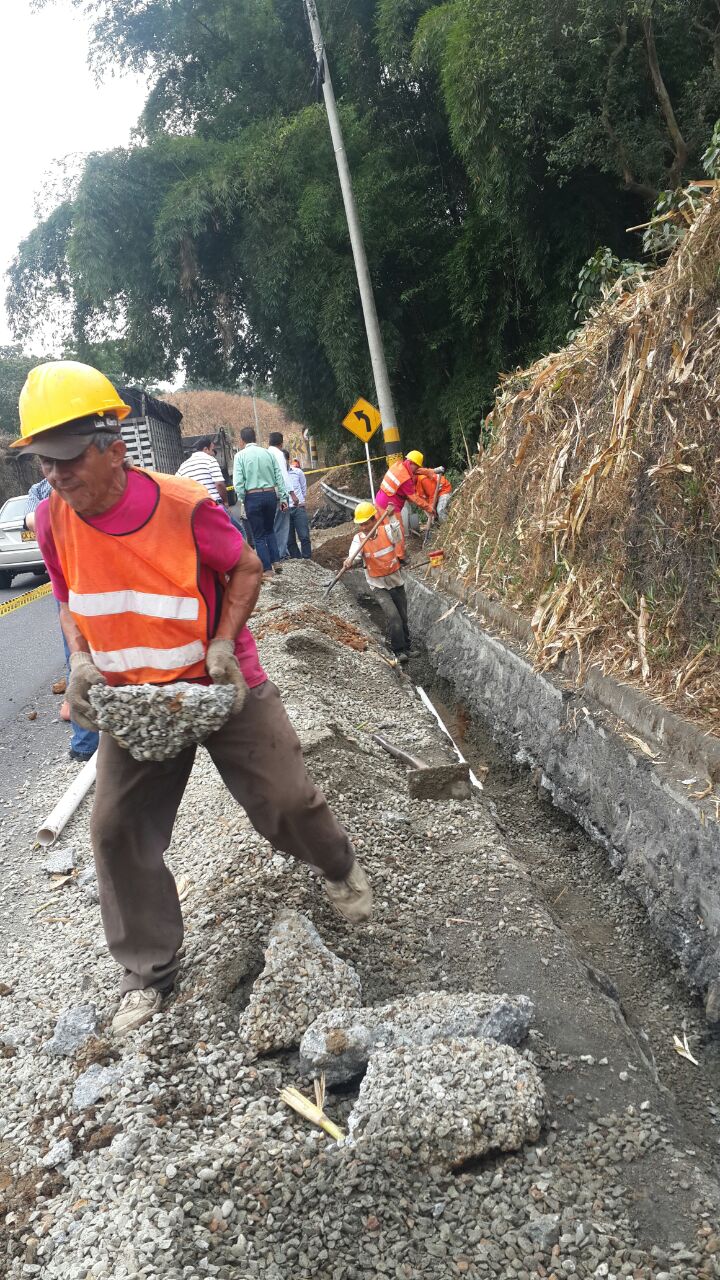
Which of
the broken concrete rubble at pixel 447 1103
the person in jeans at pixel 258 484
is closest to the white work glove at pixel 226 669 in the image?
the broken concrete rubble at pixel 447 1103

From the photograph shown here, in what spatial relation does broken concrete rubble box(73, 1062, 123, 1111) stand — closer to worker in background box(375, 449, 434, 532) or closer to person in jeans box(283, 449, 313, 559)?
worker in background box(375, 449, 434, 532)

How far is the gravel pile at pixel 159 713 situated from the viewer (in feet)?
8.47

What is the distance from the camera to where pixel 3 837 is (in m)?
5.16

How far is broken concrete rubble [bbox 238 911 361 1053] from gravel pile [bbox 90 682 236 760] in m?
0.84

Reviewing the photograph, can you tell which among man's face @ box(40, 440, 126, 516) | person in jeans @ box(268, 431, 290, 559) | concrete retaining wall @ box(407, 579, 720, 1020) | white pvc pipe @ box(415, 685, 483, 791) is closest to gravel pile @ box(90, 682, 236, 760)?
man's face @ box(40, 440, 126, 516)

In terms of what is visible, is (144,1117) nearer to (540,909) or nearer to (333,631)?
(540,909)

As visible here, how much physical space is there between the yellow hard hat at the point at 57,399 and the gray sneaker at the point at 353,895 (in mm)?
1725

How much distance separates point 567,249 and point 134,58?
13693mm

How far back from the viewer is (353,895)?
3.16 metres

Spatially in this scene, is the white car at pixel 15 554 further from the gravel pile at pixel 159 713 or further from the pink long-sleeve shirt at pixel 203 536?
the gravel pile at pixel 159 713

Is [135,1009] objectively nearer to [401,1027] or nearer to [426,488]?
[401,1027]

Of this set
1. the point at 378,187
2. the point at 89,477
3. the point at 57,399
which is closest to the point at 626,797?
the point at 89,477

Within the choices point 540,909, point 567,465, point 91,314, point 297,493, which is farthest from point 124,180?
point 540,909

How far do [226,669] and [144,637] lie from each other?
26 centimetres
